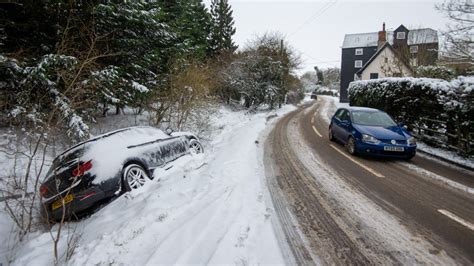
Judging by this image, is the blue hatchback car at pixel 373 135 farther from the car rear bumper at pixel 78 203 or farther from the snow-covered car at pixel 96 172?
the car rear bumper at pixel 78 203

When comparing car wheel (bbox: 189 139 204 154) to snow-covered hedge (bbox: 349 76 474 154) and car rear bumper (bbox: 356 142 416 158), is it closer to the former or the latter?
car rear bumper (bbox: 356 142 416 158)

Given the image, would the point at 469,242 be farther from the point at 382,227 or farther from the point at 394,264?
the point at 394,264

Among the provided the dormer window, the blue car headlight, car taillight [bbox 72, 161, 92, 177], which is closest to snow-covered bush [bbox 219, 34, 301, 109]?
the blue car headlight

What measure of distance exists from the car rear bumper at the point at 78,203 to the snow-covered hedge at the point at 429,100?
10.3 metres

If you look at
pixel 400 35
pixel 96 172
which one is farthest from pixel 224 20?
pixel 96 172

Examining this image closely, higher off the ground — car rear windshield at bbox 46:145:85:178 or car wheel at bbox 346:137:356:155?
car rear windshield at bbox 46:145:85:178

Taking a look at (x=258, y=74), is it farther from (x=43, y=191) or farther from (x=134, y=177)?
(x=43, y=191)

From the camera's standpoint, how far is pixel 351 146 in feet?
27.2

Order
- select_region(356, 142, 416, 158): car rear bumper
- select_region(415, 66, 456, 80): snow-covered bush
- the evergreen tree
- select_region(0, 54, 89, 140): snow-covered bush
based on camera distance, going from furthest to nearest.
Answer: the evergreen tree < select_region(415, 66, 456, 80): snow-covered bush < select_region(356, 142, 416, 158): car rear bumper < select_region(0, 54, 89, 140): snow-covered bush

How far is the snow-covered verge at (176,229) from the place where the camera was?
126 inches

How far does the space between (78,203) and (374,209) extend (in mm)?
5225

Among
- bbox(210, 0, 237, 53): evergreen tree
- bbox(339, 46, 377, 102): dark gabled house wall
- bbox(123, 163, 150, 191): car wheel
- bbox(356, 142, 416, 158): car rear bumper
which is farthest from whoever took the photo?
bbox(339, 46, 377, 102): dark gabled house wall

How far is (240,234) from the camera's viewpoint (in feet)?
11.5

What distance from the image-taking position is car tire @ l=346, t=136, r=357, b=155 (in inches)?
320
